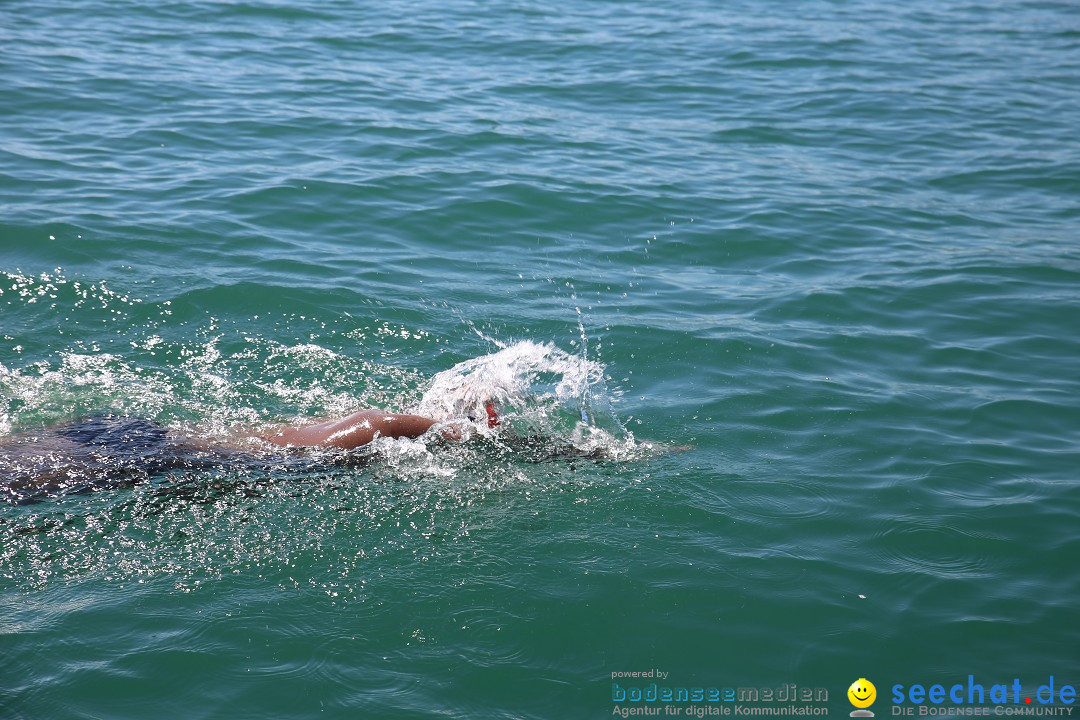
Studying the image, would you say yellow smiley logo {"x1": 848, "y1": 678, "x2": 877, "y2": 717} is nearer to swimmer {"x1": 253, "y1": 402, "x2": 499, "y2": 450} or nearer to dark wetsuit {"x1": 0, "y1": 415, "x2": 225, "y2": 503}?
swimmer {"x1": 253, "y1": 402, "x2": 499, "y2": 450}

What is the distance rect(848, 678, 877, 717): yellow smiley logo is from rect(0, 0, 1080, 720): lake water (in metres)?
0.06

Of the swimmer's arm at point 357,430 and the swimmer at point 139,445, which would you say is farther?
the swimmer's arm at point 357,430

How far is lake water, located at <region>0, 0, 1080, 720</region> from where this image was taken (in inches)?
198

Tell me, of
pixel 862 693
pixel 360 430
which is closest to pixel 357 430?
pixel 360 430

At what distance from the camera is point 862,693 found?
4.89m

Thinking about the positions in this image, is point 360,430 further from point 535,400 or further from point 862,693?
point 862,693

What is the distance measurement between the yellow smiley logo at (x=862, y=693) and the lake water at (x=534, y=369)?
0.06 metres

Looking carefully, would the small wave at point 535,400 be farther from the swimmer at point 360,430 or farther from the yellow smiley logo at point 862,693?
the yellow smiley logo at point 862,693

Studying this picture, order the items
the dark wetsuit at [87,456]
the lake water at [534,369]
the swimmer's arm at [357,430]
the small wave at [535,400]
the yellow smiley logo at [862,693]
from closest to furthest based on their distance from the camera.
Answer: the yellow smiley logo at [862,693] → the lake water at [534,369] → the dark wetsuit at [87,456] → the swimmer's arm at [357,430] → the small wave at [535,400]

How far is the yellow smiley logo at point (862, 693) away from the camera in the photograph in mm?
4840

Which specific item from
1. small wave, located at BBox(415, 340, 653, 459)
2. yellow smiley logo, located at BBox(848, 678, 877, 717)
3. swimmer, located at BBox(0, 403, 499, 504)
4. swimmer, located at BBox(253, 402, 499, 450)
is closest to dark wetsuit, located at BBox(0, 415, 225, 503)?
swimmer, located at BBox(0, 403, 499, 504)

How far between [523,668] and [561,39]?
13.4m

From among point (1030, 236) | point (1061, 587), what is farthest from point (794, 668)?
point (1030, 236)

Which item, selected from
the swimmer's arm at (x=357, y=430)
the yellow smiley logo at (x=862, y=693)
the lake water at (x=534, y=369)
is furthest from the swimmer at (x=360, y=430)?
the yellow smiley logo at (x=862, y=693)
